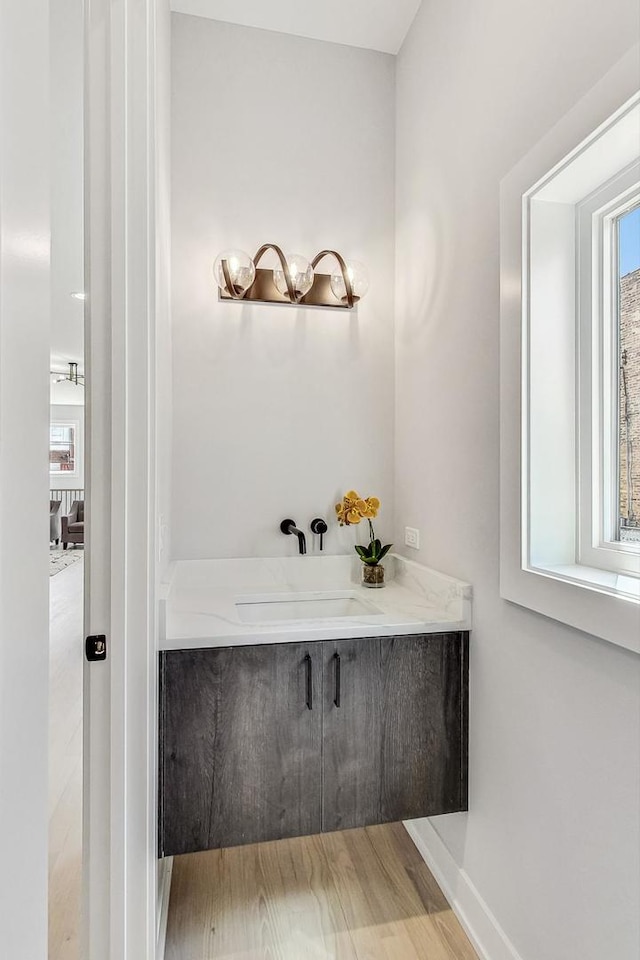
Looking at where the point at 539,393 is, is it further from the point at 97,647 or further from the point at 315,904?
the point at 315,904

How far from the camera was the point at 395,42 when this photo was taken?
2.13m

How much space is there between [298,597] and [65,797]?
3.87 ft

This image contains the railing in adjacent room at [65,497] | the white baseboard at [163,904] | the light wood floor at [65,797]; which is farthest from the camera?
the railing in adjacent room at [65,497]

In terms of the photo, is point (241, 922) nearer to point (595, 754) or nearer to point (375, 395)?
point (595, 754)

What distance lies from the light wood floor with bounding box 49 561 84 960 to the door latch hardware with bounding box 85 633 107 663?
59 centimetres

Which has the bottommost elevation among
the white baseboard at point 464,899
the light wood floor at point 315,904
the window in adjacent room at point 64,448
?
the light wood floor at point 315,904

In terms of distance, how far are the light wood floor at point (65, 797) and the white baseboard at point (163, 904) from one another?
0.23m

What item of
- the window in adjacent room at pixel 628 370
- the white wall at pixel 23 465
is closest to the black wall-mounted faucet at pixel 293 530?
the window in adjacent room at pixel 628 370

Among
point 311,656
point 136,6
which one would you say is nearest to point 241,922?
point 311,656

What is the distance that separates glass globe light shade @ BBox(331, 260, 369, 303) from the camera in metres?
2.07

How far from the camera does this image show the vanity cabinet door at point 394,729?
5.09ft

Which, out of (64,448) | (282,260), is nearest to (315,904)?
(282,260)

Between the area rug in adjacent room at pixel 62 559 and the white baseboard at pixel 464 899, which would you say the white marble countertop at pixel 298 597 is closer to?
the white baseboard at pixel 464 899

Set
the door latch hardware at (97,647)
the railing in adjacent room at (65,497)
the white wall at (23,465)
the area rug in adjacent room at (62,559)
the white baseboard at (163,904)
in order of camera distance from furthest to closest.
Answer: the railing in adjacent room at (65,497)
the area rug in adjacent room at (62,559)
the white baseboard at (163,904)
the door latch hardware at (97,647)
the white wall at (23,465)
